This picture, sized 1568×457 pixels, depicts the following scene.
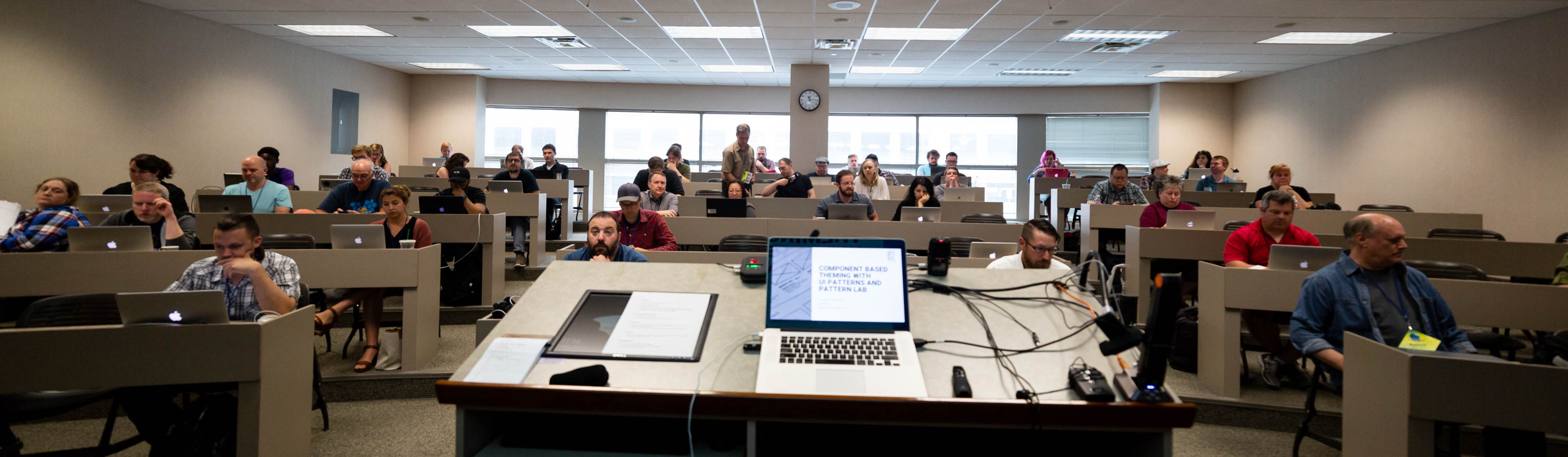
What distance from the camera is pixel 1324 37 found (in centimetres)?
819

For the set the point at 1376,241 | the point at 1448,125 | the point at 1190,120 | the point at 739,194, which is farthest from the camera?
the point at 1190,120

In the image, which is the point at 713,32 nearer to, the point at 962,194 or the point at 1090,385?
the point at 962,194

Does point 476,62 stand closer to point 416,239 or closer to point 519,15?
point 519,15

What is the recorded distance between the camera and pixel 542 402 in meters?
1.64

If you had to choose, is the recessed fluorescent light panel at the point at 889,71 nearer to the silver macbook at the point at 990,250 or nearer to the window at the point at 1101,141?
the window at the point at 1101,141

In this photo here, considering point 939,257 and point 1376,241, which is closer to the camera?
point 939,257

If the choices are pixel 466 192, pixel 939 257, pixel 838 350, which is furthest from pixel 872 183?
pixel 838 350

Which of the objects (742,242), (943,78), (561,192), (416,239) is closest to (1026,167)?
(943,78)

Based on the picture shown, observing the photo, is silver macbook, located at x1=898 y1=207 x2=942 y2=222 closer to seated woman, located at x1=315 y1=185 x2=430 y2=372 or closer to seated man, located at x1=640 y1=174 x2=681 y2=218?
seated man, located at x1=640 y1=174 x2=681 y2=218

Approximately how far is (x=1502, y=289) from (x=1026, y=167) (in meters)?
10.4

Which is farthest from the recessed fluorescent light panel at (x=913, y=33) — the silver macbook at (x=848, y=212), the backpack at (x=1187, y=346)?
the backpack at (x=1187, y=346)

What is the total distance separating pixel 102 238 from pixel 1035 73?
10814 millimetres

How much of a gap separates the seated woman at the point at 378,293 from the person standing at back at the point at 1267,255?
181 inches

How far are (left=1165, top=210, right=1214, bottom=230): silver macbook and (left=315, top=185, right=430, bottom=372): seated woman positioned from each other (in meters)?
4.85
